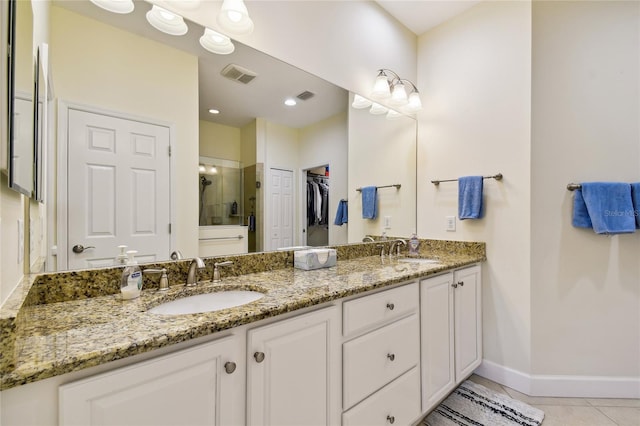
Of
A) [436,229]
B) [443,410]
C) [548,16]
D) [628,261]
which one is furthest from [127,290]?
[548,16]

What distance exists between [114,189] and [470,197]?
2143 mm

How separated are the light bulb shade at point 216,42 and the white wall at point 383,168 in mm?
936

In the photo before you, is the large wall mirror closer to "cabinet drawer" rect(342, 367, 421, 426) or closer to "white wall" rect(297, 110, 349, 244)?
"white wall" rect(297, 110, 349, 244)

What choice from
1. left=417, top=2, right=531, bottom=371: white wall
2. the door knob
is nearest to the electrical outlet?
left=417, top=2, right=531, bottom=371: white wall

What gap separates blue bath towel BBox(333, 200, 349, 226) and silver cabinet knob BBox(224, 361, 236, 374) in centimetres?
128

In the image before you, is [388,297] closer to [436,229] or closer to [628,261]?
[436,229]

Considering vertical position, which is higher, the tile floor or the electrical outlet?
the electrical outlet

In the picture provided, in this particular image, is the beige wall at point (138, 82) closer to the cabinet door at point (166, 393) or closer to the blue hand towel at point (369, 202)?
the cabinet door at point (166, 393)

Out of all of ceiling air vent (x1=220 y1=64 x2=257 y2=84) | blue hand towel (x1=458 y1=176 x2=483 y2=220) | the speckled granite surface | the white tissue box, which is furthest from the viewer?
blue hand towel (x1=458 y1=176 x2=483 y2=220)

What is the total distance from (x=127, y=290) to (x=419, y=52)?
9.21ft

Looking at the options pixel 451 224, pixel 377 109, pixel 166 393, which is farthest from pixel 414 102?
pixel 166 393

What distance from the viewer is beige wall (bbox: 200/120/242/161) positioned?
139cm

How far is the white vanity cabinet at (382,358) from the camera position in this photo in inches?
46.2

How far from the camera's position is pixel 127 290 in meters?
1.02
